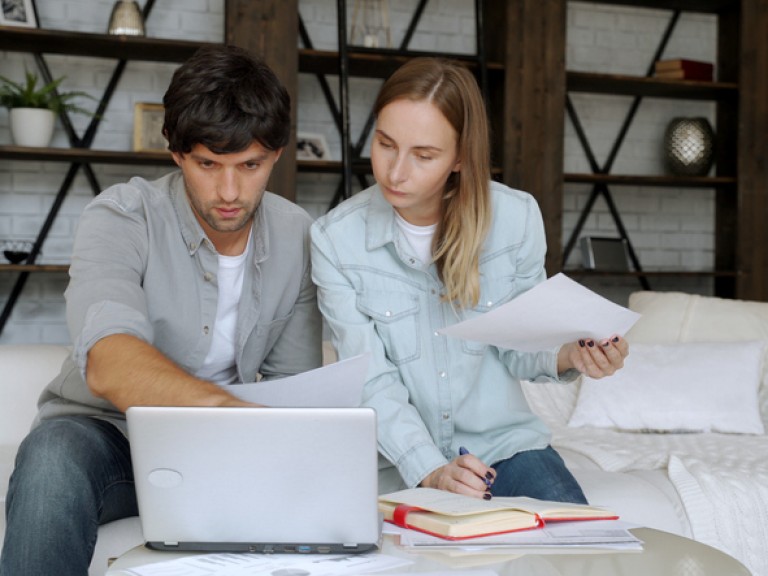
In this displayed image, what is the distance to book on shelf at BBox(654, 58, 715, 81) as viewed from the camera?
4.46 metres

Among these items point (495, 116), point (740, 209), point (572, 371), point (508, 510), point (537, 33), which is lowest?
point (508, 510)

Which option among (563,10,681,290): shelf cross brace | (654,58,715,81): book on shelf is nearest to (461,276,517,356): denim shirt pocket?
(563,10,681,290): shelf cross brace

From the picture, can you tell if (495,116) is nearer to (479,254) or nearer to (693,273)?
(693,273)

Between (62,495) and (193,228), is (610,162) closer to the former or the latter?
(193,228)

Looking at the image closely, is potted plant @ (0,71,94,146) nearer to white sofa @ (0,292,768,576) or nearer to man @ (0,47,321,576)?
white sofa @ (0,292,768,576)

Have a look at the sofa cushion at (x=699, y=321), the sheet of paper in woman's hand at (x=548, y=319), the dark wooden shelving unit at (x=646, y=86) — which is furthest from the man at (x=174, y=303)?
the dark wooden shelving unit at (x=646, y=86)

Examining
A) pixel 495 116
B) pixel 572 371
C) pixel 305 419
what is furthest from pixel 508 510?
pixel 495 116

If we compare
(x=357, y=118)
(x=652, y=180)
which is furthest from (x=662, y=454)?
(x=357, y=118)

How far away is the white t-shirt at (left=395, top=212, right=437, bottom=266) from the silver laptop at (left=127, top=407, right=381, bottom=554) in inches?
31.1

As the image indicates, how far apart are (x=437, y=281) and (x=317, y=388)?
682mm

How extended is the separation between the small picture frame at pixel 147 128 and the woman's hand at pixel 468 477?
2.63 m

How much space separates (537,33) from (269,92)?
2.61m

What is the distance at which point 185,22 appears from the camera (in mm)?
4086

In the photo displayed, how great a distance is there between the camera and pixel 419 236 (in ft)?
6.12
